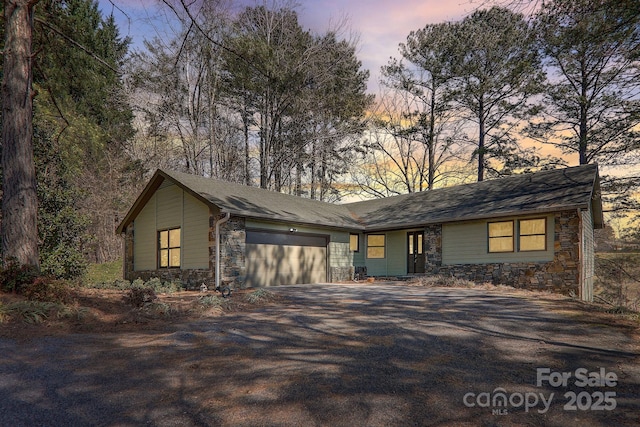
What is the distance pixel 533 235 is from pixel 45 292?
14.9 metres

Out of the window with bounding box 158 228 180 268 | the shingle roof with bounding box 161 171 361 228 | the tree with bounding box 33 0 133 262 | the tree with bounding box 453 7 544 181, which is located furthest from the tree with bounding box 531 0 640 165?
the tree with bounding box 33 0 133 262

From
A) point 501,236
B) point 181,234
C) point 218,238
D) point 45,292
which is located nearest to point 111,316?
point 45,292

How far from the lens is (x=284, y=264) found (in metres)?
14.8

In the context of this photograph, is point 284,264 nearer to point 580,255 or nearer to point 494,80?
point 580,255

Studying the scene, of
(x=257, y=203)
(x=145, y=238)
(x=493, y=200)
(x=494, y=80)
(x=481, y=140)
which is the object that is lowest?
(x=145, y=238)

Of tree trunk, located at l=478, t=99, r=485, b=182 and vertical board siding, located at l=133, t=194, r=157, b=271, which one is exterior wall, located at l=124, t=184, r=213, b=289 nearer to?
vertical board siding, located at l=133, t=194, r=157, b=271

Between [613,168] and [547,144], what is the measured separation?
11.3ft

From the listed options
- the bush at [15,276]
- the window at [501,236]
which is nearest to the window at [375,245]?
the window at [501,236]

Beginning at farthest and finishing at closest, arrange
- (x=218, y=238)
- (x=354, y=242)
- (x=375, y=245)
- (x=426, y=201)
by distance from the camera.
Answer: (x=426, y=201) < (x=375, y=245) < (x=354, y=242) < (x=218, y=238)

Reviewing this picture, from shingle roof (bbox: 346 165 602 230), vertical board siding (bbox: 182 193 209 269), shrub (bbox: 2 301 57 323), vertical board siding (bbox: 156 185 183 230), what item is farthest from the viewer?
vertical board siding (bbox: 156 185 183 230)

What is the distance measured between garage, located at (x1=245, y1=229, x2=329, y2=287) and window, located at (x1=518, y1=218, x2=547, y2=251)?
25.9 ft

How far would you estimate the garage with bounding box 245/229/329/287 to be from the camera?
13.7 metres

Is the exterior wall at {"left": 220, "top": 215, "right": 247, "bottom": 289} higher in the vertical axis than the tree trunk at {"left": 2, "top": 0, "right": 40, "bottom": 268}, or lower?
lower

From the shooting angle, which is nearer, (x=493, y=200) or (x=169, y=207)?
(x=169, y=207)
